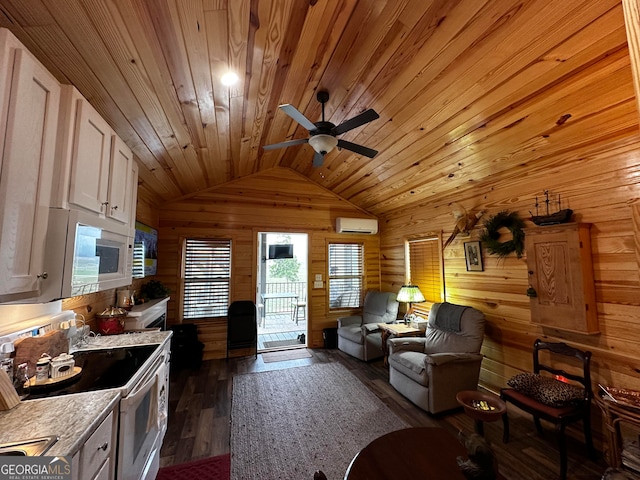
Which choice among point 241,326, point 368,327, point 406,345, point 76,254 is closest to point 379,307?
point 368,327

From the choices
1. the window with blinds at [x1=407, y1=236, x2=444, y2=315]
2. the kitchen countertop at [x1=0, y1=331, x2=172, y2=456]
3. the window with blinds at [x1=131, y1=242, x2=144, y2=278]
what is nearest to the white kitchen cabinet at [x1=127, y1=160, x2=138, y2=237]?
the window with blinds at [x1=131, y1=242, x2=144, y2=278]

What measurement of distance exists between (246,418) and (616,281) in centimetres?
366

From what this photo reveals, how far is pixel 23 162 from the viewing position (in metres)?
1.16

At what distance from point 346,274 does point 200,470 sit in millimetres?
3916

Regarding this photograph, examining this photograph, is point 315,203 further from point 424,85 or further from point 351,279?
point 424,85

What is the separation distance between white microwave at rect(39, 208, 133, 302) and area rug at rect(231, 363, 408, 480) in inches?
71.3

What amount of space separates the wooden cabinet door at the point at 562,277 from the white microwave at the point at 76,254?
367 cm

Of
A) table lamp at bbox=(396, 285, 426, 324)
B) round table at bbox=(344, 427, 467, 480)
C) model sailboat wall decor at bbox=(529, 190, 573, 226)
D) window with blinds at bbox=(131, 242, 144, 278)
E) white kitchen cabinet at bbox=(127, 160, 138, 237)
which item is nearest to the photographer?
round table at bbox=(344, 427, 467, 480)

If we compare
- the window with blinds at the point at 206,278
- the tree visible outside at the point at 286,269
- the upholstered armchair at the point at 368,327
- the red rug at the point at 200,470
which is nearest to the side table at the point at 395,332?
the upholstered armchair at the point at 368,327

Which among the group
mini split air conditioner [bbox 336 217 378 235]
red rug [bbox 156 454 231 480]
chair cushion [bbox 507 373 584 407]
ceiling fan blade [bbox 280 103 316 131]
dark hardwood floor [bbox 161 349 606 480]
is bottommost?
red rug [bbox 156 454 231 480]

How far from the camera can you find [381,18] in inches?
70.8

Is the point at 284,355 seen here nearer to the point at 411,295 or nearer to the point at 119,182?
the point at 411,295

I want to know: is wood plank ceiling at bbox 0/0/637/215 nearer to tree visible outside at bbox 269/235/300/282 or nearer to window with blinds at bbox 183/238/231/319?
window with blinds at bbox 183/238/231/319

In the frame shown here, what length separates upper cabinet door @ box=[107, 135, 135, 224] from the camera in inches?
75.7
